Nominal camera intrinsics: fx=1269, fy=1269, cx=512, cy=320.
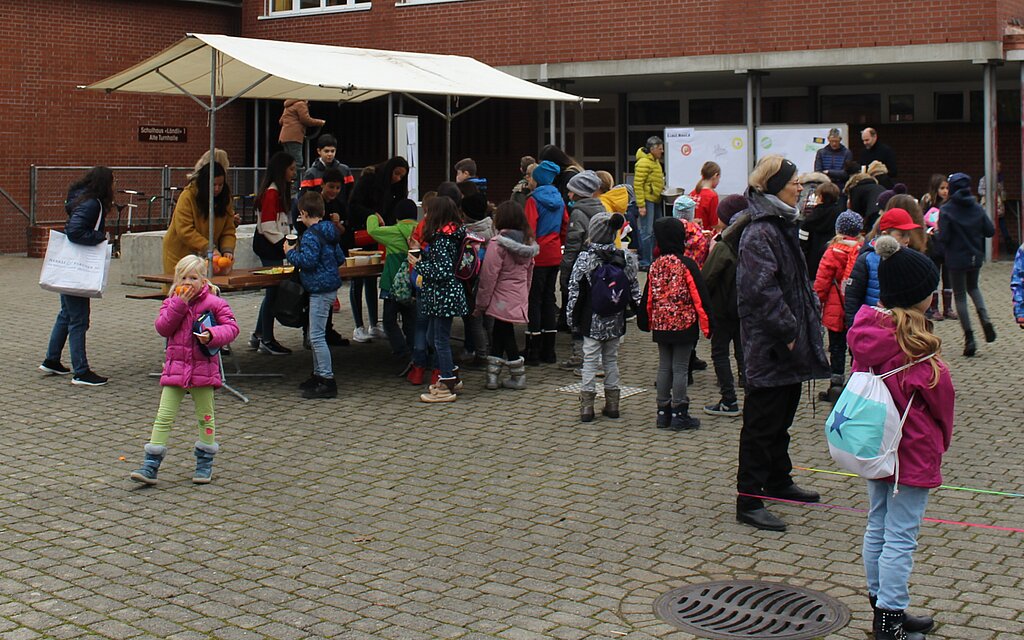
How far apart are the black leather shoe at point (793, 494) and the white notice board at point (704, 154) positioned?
557 inches

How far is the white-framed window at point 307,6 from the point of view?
984 inches

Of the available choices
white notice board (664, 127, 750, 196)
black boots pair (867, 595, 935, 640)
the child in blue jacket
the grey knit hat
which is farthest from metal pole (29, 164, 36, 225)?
black boots pair (867, 595, 935, 640)

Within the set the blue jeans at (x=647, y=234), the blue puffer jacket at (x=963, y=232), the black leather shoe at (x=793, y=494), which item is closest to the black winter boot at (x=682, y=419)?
the black leather shoe at (x=793, y=494)

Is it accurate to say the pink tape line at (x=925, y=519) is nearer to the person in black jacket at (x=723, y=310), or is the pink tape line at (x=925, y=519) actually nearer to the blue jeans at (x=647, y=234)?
the person in black jacket at (x=723, y=310)

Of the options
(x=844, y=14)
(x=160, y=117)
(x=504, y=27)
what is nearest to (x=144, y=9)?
(x=160, y=117)

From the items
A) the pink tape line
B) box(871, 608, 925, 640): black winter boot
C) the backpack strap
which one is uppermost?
the backpack strap

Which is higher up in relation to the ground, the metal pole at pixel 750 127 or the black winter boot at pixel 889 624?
the metal pole at pixel 750 127

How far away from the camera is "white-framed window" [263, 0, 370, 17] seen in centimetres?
2500

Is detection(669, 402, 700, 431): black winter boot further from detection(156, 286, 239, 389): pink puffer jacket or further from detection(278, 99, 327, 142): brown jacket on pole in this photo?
detection(278, 99, 327, 142): brown jacket on pole

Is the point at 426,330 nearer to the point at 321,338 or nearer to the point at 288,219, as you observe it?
the point at 321,338

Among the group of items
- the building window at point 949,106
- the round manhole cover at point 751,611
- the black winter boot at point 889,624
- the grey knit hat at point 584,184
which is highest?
the building window at point 949,106

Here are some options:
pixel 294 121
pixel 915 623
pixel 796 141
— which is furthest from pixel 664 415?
pixel 796 141

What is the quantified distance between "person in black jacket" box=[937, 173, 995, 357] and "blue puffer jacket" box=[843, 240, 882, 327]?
304 centimetres

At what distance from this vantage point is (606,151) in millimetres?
27188
